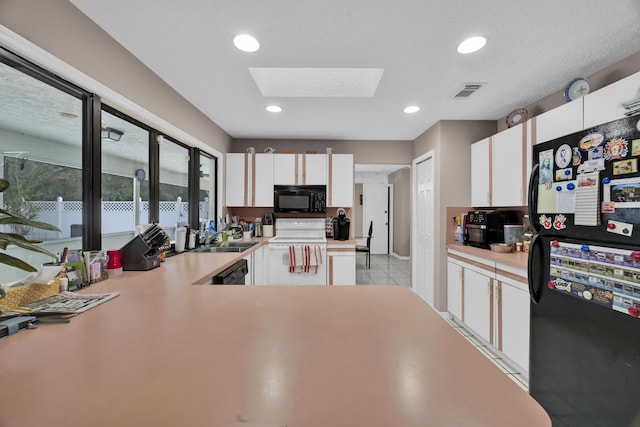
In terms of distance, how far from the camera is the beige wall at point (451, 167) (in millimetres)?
3172

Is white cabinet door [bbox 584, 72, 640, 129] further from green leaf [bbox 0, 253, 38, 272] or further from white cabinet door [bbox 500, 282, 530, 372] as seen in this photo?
green leaf [bbox 0, 253, 38, 272]

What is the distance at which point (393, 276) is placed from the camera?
16.6ft

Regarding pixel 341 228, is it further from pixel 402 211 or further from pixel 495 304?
pixel 402 211

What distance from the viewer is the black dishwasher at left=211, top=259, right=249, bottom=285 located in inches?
72.2

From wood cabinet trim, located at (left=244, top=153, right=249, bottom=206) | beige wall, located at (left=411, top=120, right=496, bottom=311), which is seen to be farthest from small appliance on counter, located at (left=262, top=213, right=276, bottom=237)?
beige wall, located at (left=411, top=120, right=496, bottom=311)

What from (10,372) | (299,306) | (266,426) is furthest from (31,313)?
(266,426)

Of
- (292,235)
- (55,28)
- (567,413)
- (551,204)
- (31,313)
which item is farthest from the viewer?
(292,235)

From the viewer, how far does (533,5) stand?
1.39m

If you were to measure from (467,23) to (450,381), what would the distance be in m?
1.86

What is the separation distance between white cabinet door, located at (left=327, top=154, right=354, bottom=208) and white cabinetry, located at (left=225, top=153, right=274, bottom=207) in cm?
88

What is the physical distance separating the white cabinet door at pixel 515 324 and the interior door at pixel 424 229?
1190mm

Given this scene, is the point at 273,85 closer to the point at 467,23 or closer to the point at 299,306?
the point at 467,23

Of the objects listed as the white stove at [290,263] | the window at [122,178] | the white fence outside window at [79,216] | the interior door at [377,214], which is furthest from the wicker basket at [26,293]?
the interior door at [377,214]

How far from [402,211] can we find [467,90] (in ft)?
14.7
